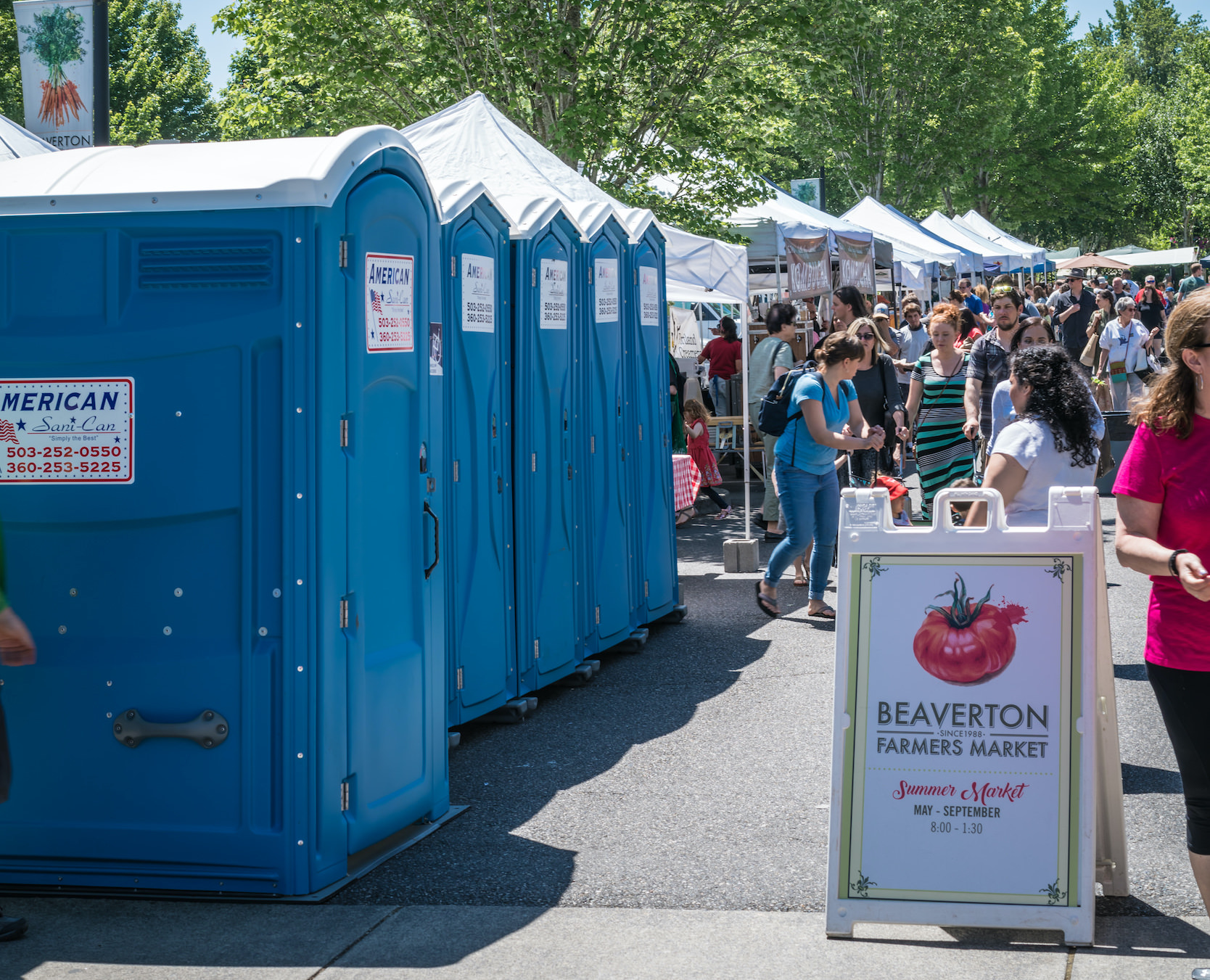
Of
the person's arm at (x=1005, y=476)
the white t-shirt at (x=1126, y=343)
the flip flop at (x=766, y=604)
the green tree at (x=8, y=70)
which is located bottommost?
the flip flop at (x=766, y=604)

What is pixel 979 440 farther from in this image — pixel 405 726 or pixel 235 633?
pixel 235 633

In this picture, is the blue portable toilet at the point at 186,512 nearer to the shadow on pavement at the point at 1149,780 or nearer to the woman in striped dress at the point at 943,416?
the shadow on pavement at the point at 1149,780

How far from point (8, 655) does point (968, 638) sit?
109 inches

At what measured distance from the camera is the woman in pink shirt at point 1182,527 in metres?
3.68

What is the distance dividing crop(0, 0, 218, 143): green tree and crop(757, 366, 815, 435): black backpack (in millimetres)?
41494

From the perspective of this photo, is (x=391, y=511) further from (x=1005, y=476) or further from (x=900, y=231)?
(x=900, y=231)

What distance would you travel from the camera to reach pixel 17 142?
431 inches

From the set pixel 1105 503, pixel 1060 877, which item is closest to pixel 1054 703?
pixel 1060 877

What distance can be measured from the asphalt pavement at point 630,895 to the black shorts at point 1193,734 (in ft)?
1.32

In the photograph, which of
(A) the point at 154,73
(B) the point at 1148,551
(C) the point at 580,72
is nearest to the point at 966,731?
(B) the point at 1148,551

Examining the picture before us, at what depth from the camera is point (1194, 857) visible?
12.4 ft

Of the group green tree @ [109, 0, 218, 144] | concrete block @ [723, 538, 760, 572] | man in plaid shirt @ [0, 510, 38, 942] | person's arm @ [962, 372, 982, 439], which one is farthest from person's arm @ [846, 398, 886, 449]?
green tree @ [109, 0, 218, 144]

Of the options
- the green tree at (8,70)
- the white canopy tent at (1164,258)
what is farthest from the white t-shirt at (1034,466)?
the white canopy tent at (1164,258)

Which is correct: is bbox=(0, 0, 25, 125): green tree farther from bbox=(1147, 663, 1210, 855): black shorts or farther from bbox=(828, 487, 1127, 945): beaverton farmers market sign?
bbox=(1147, 663, 1210, 855): black shorts
